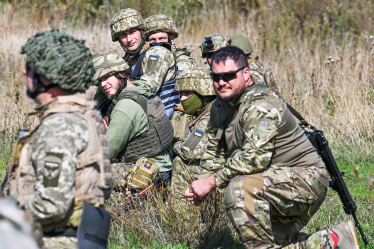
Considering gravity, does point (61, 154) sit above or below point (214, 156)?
above

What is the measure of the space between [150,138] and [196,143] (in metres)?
0.48

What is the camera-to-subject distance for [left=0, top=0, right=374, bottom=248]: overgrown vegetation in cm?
457

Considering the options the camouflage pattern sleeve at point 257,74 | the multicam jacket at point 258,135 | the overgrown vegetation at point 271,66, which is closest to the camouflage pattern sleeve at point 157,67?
the camouflage pattern sleeve at point 257,74

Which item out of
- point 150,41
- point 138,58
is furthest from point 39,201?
point 150,41

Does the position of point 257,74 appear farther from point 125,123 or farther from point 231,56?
point 231,56

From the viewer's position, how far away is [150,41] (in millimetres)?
6727

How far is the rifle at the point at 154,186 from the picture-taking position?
15.8ft

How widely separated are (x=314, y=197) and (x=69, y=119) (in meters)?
1.90

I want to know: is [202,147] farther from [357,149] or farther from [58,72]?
[357,149]

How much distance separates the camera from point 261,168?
11.4ft

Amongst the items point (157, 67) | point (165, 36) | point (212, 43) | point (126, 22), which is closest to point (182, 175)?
point (157, 67)

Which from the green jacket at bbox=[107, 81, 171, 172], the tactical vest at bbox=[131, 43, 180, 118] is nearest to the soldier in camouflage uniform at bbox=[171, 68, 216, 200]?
the green jacket at bbox=[107, 81, 171, 172]

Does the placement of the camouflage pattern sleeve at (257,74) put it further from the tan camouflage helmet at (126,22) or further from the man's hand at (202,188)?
the man's hand at (202,188)

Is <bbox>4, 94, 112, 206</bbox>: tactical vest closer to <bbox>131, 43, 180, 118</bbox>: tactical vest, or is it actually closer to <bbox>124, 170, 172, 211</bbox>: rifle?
<bbox>124, 170, 172, 211</bbox>: rifle
